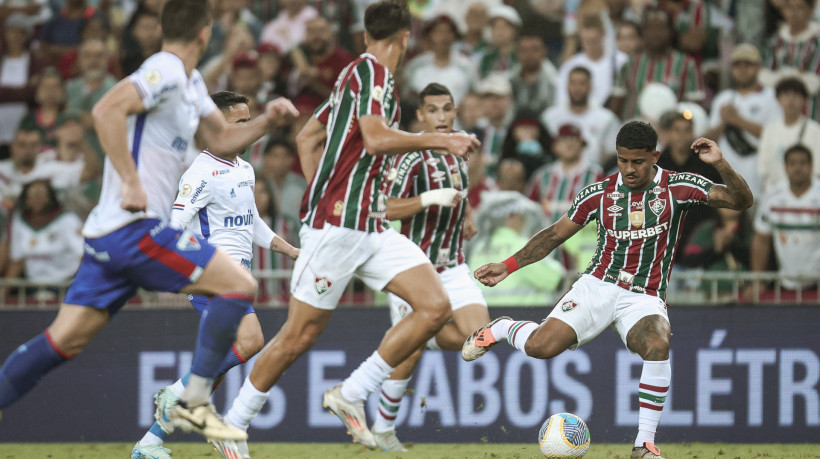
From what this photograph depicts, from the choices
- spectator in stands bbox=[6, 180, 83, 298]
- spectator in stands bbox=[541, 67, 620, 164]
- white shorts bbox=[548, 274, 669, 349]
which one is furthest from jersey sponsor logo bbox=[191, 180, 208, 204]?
spectator in stands bbox=[541, 67, 620, 164]

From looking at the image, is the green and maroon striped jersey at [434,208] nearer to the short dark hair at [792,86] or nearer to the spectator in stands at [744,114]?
the spectator in stands at [744,114]

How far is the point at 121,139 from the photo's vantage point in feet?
18.4

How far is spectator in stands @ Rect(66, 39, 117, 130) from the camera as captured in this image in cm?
1313

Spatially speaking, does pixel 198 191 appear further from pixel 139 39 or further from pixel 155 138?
pixel 139 39

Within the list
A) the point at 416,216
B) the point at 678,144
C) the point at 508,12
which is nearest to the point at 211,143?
the point at 416,216

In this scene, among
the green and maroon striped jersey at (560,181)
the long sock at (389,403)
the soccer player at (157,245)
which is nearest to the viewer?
the soccer player at (157,245)

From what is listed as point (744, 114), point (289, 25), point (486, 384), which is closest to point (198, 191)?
point (486, 384)

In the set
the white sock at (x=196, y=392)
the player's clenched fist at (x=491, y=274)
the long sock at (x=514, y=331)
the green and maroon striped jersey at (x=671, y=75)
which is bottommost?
the white sock at (x=196, y=392)

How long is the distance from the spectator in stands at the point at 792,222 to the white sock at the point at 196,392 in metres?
6.42

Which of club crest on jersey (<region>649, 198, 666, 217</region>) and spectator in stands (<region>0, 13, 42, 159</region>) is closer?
club crest on jersey (<region>649, 198, 666, 217</region>)

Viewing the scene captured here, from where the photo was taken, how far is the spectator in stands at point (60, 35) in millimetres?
14000

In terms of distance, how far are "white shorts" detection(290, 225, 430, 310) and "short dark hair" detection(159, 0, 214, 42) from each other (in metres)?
1.58

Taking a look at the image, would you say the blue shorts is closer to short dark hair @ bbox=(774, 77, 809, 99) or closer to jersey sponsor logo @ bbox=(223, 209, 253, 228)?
jersey sponsor logo @ bbox=(223, 209, 253, 228)

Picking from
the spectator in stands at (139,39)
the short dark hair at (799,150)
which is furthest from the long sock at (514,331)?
the spectator in stands at (139,39)
